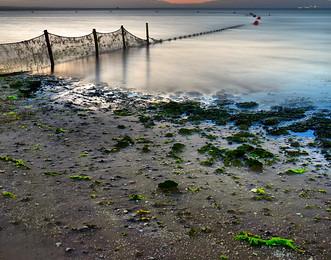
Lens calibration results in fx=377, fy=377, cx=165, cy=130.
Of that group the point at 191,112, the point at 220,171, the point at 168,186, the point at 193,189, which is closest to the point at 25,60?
the point at 191,112

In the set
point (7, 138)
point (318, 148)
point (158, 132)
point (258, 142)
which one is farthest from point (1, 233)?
point (318, 148)

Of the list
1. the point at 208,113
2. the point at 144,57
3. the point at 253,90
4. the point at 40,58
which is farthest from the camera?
the point at 144,57

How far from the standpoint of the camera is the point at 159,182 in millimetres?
6805

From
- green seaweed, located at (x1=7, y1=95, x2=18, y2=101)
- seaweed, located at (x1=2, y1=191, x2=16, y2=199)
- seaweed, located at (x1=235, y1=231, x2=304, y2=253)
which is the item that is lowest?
seaweed, located at (x1=235, y1=231, x2=304, y2=253)

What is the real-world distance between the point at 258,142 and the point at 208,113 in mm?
2616

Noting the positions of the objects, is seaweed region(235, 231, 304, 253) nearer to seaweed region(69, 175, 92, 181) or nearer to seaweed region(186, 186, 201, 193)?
seaweed region(186, 186, 201, 193)

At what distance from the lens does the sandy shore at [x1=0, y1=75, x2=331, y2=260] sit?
5.05 m

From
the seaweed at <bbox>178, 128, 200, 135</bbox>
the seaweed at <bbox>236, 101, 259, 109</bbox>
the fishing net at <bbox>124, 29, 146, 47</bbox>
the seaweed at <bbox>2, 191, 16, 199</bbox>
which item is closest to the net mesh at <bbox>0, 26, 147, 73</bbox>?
the fishing net at <bbox>124, 29, 146, 47</bbox>

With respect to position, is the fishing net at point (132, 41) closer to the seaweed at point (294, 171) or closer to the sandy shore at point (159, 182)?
the sandy shore at point (159, 182)

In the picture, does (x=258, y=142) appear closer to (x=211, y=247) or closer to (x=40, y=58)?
(x=211, y=247)

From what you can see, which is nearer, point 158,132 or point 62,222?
point 62,222

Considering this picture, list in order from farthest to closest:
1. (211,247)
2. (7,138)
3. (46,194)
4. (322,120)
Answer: (322,120) → (7,138) → (46,194) → (211,247)

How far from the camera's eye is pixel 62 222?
551 centimetres

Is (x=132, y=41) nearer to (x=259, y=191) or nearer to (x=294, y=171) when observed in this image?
(x=294, y=171)
